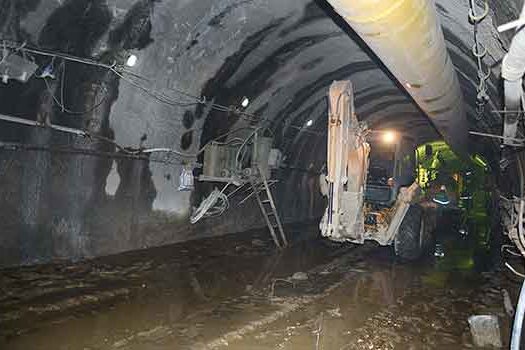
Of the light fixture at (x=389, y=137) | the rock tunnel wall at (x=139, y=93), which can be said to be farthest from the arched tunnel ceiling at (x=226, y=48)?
the light fixture at (x=389, y=137)

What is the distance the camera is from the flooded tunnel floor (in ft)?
14.5

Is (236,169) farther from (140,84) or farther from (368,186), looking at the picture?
(140,84)

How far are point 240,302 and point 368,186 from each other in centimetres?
520

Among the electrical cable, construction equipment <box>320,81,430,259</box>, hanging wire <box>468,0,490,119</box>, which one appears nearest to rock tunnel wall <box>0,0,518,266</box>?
the electrical cable

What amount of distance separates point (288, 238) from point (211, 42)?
578cm

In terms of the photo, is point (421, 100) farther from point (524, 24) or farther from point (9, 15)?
point (9, 15)

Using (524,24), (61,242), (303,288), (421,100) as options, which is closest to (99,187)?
(61,242)

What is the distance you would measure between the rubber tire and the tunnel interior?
134 mm

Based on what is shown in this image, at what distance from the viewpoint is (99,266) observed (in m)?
6.80

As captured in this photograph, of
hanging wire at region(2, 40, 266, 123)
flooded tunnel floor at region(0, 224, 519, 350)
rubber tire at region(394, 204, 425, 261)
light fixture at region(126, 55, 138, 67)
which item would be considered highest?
light fixture at region(126, 55, 138, 67)

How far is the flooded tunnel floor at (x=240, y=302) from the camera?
4.42 metres

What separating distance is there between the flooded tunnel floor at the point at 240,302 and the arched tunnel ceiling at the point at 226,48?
2.61m

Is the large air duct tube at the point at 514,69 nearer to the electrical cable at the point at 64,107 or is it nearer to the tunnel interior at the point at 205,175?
the tunnel interior at the point at 205,175

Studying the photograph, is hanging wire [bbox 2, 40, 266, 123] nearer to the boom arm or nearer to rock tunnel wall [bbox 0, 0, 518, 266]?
rock tunnel wall [bbox 0, 0, 518, 266]
